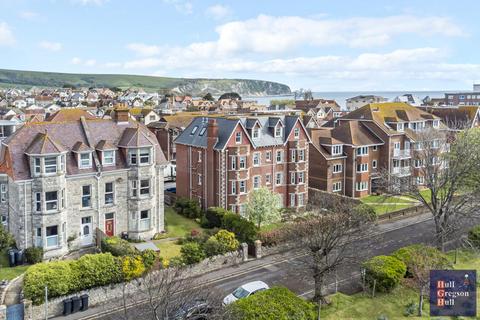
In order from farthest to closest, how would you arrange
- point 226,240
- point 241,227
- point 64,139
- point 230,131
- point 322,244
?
point 230,131 < point 241,227 < point 64,139 < point 226,240 < point 322,244

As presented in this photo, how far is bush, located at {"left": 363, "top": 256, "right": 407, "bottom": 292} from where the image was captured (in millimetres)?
30781

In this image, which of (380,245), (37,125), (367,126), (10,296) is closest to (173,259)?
(10,296)

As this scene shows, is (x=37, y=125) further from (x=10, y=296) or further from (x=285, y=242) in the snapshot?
(x=285, y=242)

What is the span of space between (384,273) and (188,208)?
2558 centimetres

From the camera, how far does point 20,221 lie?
1395 inches

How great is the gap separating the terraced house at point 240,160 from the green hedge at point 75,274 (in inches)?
717

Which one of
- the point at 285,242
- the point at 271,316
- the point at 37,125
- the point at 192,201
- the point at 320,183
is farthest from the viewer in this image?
the point at 320,183

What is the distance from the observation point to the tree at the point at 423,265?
2772 cm

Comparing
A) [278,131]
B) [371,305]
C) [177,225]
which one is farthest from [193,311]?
[278,131]

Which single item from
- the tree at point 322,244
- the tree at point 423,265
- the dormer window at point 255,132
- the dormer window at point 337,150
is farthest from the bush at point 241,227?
the dormer window at point 337,150

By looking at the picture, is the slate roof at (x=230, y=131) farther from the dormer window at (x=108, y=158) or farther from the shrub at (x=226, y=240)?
the shrub at (x=226, y=240)

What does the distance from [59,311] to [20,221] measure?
9.66m

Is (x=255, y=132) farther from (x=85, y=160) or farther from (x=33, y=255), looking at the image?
(x=33, y=255)

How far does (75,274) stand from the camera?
30.4 meters
